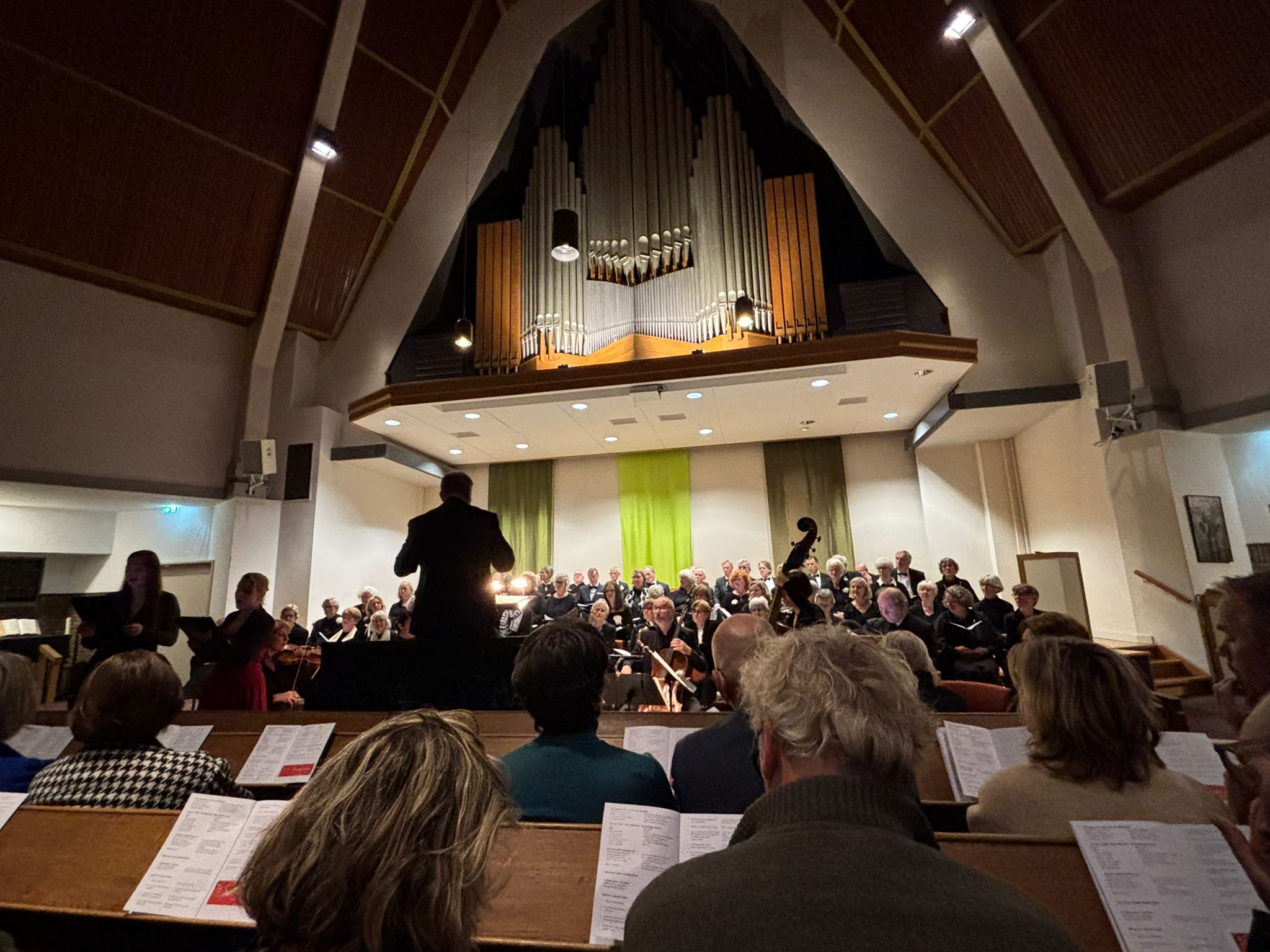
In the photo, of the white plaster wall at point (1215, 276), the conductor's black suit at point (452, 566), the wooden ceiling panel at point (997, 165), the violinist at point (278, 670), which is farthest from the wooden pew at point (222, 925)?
the wooden ceiling panel at point (997, 165)

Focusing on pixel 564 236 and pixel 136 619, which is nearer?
pixel 136 619

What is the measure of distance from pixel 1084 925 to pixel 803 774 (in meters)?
0.60

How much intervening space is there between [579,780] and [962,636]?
4.20 metres

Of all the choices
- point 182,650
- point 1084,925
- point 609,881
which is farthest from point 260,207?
point 1084,925

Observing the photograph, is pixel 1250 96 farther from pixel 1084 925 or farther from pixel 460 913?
pixel 460 913

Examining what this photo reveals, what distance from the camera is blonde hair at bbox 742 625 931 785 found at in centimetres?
94

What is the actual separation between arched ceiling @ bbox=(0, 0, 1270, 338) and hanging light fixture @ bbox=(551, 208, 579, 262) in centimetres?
253

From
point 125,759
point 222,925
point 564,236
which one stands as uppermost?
point 564,236

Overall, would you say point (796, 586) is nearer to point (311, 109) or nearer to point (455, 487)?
point (455, 487)

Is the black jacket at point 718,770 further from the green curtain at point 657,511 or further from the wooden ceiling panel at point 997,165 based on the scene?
the green curtain at point 657,511

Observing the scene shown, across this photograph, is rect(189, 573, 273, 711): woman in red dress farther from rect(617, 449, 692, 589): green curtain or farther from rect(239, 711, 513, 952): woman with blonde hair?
rect(617, 449, 692, 589): green curtain

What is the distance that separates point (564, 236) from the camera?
6.05 m

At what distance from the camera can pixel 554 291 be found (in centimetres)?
755

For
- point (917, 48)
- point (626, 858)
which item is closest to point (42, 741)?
point (626, 858)
